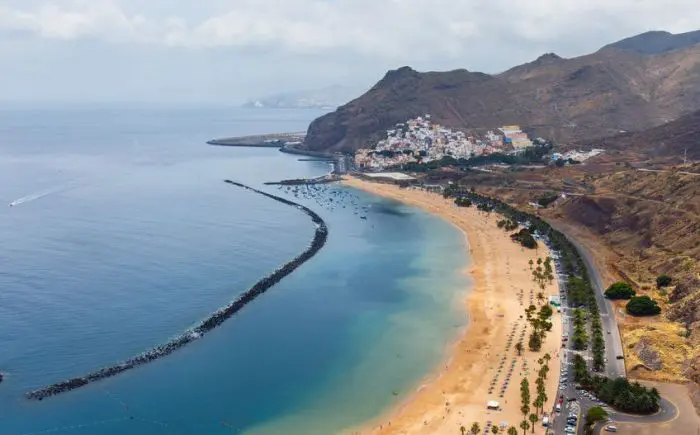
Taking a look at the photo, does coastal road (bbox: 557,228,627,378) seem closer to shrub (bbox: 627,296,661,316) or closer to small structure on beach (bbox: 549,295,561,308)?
shrub (bbox: 627,296,661,316)

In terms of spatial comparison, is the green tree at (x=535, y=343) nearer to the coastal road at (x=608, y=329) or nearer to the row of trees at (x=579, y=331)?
the row of trees at (x=579, y=331)

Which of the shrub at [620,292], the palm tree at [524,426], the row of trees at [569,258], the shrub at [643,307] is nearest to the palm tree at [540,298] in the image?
Result: the row of trees at [569,258]

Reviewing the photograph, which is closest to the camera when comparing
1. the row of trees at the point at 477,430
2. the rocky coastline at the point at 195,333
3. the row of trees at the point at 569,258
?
the row of trees at the point at 477,430

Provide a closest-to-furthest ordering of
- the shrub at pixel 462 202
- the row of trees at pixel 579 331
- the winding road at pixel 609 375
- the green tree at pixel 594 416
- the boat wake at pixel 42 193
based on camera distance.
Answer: the green tree at pixel 594 416 → the winding road at pixel 609 375 → the row of trees at pixel 579 331 → the boat wake at pixel 42 193 → the shrub at pixel 462 202

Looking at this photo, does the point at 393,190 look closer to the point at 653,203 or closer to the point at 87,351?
the point at 653,203

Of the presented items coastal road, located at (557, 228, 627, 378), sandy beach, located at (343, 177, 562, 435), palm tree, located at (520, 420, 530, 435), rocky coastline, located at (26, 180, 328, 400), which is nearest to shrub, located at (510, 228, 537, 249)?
sandy beach, located at (343, 177, 562, 435)
